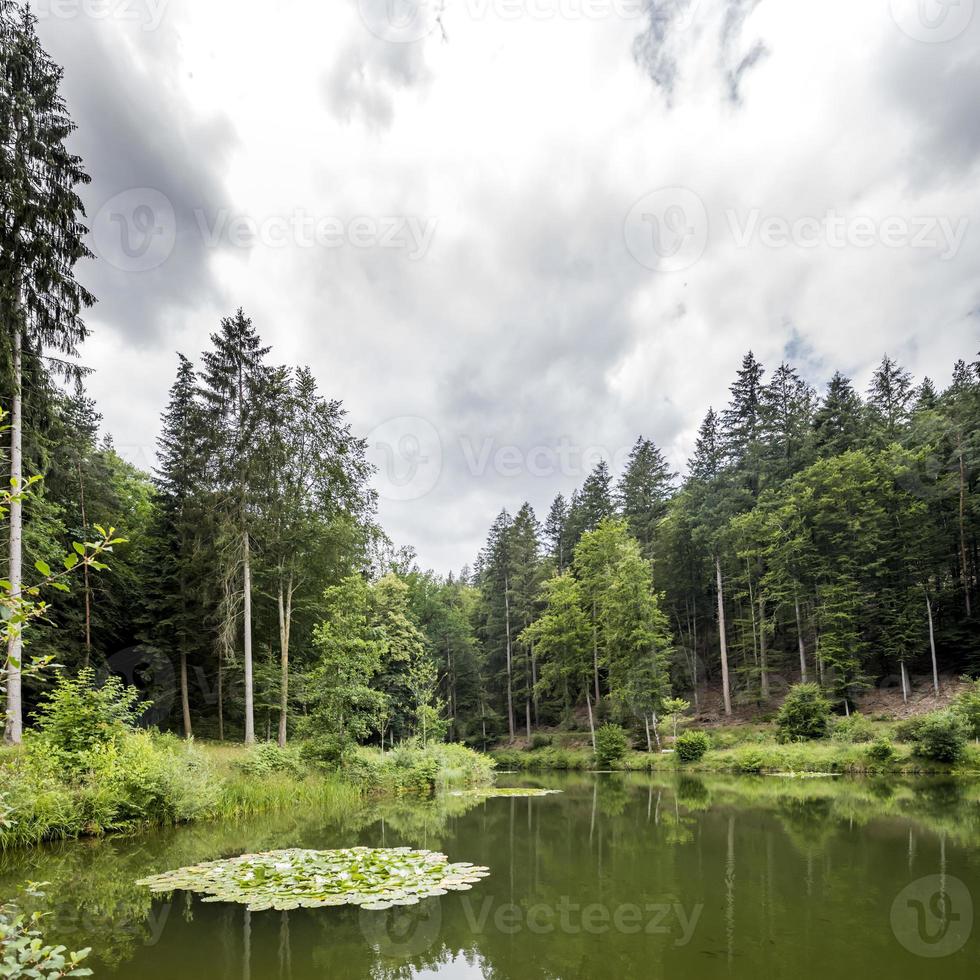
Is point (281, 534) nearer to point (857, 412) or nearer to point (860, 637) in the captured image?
point (860, 637)

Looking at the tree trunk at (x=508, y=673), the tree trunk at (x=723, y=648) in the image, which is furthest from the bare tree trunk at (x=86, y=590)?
the tree trunk at (x=723, y=648)

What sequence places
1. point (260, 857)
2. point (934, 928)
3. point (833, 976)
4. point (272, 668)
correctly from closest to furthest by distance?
point (833, 976) < point (934, 928) < point (260, 857) < point (272, 668)

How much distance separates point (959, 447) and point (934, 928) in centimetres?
3203

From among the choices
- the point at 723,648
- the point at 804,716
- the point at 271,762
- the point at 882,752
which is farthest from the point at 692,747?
the point at 271,762

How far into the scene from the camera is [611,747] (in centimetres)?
2912

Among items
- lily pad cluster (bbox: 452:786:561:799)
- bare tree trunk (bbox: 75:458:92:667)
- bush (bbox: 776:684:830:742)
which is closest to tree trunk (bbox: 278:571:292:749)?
lily pad cluster (bbox: 452:786:561:799)

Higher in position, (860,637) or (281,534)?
(281,534)

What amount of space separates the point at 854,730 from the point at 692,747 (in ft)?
20.9

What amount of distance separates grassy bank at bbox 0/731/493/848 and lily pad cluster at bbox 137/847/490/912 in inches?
100

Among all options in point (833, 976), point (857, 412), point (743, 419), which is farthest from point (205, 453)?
point (857, 412)

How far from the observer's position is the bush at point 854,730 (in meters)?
23.4

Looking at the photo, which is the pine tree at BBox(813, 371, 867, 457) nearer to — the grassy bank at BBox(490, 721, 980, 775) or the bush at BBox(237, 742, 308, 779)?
the grassy bank at BBox(490, 721, 980, 775)

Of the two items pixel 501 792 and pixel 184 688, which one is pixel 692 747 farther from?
pixel 184 688

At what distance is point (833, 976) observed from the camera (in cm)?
520
